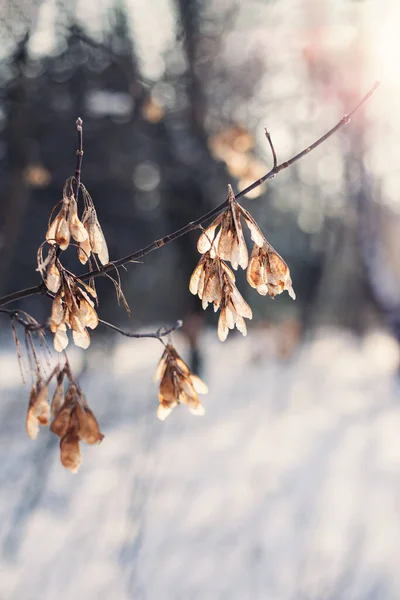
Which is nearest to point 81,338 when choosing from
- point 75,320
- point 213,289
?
point 75,320

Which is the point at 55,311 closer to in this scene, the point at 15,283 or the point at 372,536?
the point at 372,536

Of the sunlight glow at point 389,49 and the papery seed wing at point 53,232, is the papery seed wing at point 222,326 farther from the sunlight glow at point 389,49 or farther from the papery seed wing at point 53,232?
the sunlight glow at point 389,49

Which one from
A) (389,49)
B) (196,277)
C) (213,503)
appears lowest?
(196,277)

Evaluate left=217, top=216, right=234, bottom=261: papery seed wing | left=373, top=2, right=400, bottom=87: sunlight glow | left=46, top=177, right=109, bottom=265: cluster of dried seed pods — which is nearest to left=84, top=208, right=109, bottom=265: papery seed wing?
left=46, top=177, right=109, bottom=265: cluster of dried seed pods

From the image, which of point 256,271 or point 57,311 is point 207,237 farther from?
point 57,311

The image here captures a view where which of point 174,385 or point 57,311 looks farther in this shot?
point 174,385

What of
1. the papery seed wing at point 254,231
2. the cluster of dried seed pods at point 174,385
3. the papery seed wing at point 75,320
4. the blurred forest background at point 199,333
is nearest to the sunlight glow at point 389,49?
the blurred forest background at point 199,333
